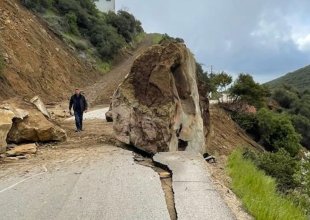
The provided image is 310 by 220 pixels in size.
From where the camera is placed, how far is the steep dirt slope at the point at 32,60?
27.6 metres

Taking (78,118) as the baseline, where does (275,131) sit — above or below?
below

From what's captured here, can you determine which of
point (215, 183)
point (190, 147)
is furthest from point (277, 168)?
point (215, 183)

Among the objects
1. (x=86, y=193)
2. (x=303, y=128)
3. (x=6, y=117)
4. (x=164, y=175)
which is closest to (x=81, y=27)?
(x=303, y=128)

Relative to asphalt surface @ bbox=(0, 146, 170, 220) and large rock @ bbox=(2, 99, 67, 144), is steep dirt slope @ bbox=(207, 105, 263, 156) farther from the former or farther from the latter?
asphalt surface @ bbox=(0, 146, 170, 220)

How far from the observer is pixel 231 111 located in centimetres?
3912

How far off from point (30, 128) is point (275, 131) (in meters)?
25.4

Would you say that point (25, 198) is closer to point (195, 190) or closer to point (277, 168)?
point (195, 190)

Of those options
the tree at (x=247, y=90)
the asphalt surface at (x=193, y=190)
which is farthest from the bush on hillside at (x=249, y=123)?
the asphalt surface at (x=193, y=190)

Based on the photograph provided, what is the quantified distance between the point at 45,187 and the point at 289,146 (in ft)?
89.9

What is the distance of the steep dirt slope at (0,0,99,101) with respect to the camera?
27641mm

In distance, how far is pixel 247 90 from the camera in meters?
40.5

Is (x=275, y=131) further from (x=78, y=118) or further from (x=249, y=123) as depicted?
(x=78, y=118)

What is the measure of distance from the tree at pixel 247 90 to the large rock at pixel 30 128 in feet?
86.6

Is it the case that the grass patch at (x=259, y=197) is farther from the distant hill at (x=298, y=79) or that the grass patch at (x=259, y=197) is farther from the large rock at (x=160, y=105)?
the distant hill at (x=298, y=79)
